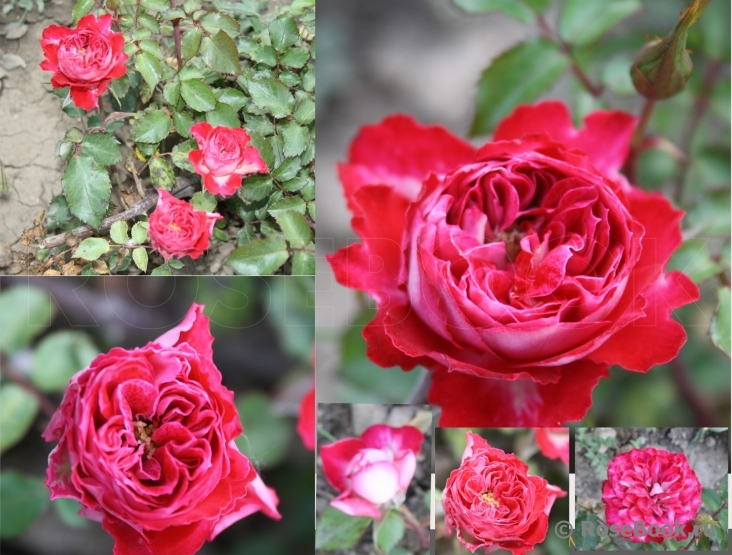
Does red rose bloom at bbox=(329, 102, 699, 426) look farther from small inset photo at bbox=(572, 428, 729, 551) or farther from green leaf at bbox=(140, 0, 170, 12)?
green leaf at bbox=(140, 0, 170, 12)

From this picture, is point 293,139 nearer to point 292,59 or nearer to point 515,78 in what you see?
point 292,59

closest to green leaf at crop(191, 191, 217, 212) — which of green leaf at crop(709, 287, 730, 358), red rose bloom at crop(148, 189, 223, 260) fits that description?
red rose bloom at crop(148, 189, 223, 260)

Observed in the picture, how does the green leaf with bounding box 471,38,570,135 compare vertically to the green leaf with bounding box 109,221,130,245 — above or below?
above

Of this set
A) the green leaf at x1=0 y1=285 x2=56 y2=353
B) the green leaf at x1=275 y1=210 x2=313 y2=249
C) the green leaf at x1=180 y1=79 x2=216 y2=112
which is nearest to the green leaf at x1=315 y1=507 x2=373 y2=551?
the green leaf at x1=275 y1=210 x2=313 y2=249

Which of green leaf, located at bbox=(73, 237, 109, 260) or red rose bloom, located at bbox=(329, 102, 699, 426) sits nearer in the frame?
red rose bloom, located at bbox=(329, 102, 699, 426)

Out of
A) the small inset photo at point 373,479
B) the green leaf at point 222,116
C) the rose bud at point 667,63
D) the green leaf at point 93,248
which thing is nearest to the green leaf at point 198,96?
the green leaf at point 222,116

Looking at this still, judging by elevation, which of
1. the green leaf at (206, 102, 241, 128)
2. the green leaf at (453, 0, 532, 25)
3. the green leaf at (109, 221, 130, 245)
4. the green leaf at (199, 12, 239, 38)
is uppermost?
the green leaf at (453, 0, 532, 25)

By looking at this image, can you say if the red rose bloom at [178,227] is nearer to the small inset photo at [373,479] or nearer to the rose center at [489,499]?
the small inset photo at [373,479]
